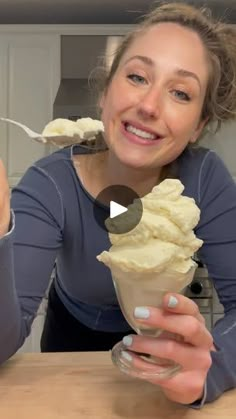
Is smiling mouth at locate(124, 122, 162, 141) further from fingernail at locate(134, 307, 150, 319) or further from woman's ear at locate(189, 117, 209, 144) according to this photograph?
fingernail at locate(134, 307, 150, 319)

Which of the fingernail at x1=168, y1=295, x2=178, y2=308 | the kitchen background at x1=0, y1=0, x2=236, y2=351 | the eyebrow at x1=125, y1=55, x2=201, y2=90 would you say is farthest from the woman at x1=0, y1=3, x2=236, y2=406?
the kitchen background at x1=0, y1=0, x2=236, y2=351

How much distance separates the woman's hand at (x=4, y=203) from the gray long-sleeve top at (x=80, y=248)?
0.05m

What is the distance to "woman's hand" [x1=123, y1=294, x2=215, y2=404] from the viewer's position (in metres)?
0.61

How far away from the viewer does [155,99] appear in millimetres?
854

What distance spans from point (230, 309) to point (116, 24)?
218cm

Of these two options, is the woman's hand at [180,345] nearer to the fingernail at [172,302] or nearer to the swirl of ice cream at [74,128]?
the fingernail at [172,302]

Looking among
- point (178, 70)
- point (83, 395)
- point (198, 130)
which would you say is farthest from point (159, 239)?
point (198, 130)

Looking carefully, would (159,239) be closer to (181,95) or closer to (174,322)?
(174,322)

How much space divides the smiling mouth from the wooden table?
0.32 metres

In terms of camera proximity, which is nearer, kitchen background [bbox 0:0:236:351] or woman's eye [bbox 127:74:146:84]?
woman's eye [bbox 127:74:146:84]

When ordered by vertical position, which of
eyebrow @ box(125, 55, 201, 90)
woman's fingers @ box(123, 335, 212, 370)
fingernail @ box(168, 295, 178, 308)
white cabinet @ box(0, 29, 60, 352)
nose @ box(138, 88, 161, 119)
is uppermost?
eyebrow @ box(125, 55, 201, 90)

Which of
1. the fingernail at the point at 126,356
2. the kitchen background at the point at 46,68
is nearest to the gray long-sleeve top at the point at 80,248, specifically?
the fingernail at the point at 126,356

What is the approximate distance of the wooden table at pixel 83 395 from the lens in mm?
652

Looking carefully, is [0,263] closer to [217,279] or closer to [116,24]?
[217,279]
